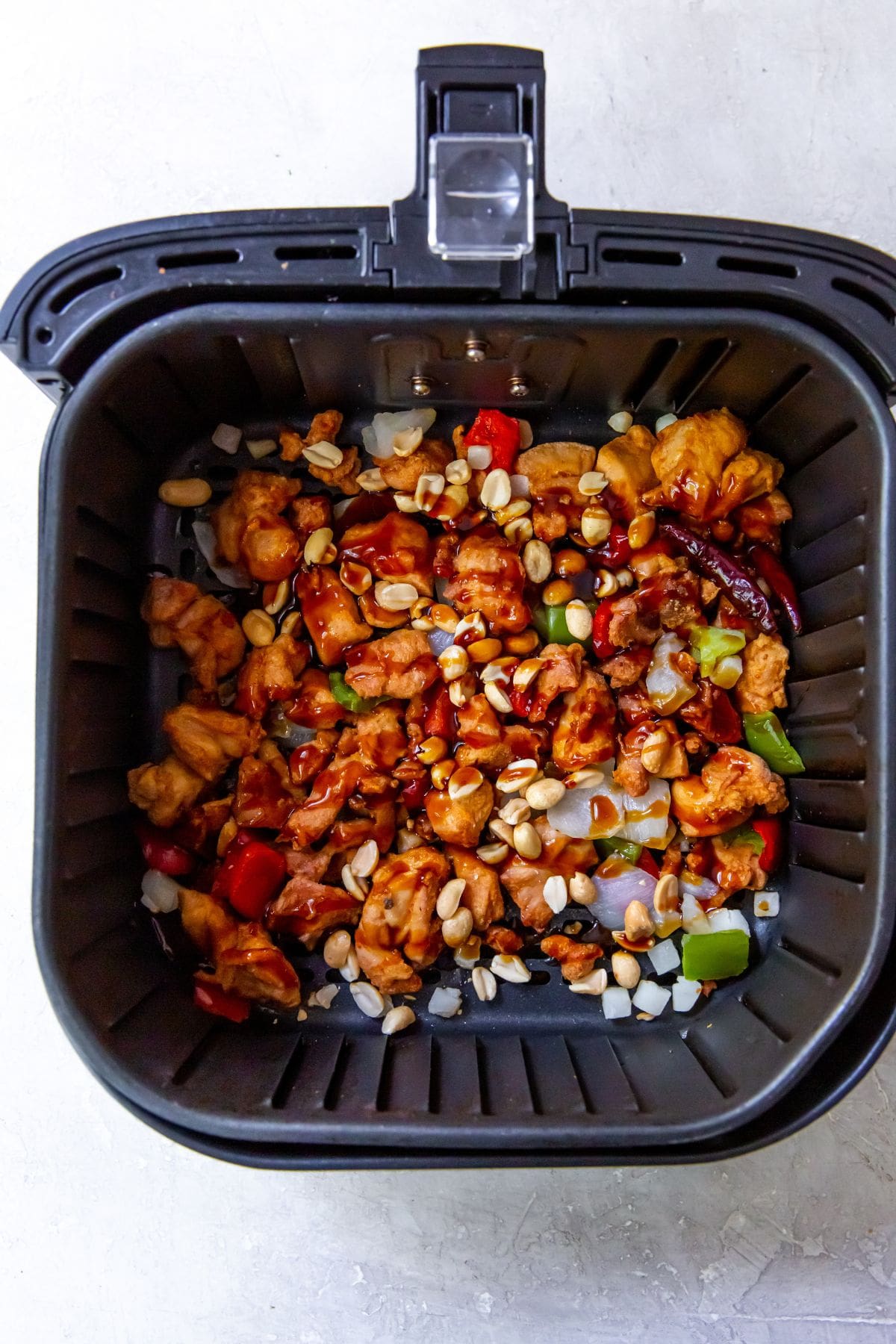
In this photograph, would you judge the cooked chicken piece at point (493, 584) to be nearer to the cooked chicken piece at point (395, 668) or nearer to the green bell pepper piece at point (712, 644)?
the cooked chicken piece at point (395, 668)

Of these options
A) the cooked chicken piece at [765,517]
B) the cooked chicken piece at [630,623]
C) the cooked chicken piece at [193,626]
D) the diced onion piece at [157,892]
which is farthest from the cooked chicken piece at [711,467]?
the diced onion piece at [157,892]

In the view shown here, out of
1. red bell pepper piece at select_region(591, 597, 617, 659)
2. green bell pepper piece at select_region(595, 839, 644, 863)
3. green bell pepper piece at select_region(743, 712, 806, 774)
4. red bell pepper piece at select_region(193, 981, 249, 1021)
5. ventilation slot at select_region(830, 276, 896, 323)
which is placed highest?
ventilation slot at select_region(830, 276, 896, 323)

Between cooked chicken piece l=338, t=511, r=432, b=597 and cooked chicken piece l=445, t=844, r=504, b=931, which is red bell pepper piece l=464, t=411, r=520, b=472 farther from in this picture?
cooked chicken piece l=445, t=844, r=504, b=931

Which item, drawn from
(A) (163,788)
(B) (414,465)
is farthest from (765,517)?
(A) (163,788)

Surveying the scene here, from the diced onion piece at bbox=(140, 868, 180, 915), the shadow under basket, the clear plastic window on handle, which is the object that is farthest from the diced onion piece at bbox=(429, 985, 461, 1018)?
the clear plastic window on handle

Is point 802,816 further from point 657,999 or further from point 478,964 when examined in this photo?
point 478,964

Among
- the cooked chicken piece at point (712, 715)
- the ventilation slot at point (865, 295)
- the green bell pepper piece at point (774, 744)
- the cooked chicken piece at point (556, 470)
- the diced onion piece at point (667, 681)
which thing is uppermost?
the ventilation slot at point (865, 295)
